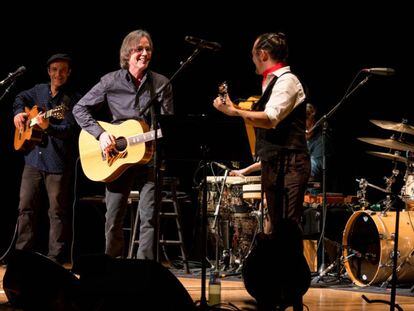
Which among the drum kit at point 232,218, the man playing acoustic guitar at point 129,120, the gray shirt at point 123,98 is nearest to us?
the man playing acoustic guitar at point 129,120

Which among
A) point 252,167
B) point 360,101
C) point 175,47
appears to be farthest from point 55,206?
point 360,101

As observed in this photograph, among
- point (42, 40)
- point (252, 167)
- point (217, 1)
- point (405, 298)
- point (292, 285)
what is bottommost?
point (405, 298)

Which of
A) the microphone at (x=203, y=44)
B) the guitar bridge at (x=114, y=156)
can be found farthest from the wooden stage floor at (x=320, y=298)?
the microphone at (x=203, y=44)

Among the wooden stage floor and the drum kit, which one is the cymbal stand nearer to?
the drum kit

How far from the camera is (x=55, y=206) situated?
22.4 ft

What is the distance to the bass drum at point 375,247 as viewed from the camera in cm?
664

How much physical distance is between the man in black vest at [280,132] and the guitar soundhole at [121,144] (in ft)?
4.31

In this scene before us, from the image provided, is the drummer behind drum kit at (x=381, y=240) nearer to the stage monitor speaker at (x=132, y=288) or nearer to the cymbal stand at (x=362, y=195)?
the cymbal stand at (x=362, y=195)

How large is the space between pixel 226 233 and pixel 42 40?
3128mm

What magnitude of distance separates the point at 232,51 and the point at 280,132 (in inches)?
169

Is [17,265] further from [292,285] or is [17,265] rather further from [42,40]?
[42,40]

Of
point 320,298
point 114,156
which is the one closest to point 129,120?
point 114,156

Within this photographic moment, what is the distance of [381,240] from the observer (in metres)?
6.66

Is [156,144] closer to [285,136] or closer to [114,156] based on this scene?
[285,136]
